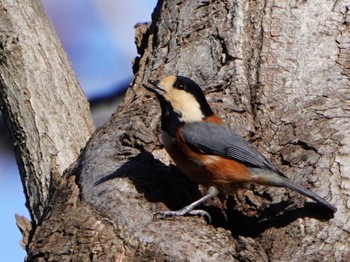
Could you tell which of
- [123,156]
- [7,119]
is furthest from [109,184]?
[7,119]

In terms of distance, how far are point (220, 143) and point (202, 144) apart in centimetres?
8

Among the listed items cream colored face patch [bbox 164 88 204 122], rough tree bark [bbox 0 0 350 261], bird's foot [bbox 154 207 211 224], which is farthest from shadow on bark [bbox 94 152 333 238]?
cream colored face patch [bbox 164 88 204 122]

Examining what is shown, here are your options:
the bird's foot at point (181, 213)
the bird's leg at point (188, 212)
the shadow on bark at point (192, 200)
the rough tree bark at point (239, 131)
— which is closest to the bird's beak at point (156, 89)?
the rough tree bark at point (239, 131)

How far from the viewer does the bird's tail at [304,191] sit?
3.77 metres

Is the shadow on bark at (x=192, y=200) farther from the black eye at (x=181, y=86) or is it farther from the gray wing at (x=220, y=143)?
the black eye at (x=181, y=86)

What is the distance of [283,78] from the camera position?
462 cm

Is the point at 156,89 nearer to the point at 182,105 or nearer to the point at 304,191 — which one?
the point at 182,105

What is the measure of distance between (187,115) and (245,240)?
34.0 inches

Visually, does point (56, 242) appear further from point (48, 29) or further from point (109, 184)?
point (48, 29)

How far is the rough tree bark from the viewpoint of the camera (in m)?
3.77

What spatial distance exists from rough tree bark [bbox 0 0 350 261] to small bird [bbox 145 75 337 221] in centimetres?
9

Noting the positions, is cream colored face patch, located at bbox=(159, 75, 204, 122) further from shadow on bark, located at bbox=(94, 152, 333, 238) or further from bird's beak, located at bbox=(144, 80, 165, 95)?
shadow on bark, located at bbox=(94, 152, 333, 238)

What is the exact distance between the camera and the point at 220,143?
4.27 m

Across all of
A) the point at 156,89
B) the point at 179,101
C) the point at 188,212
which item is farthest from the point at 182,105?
the point at 188,212
